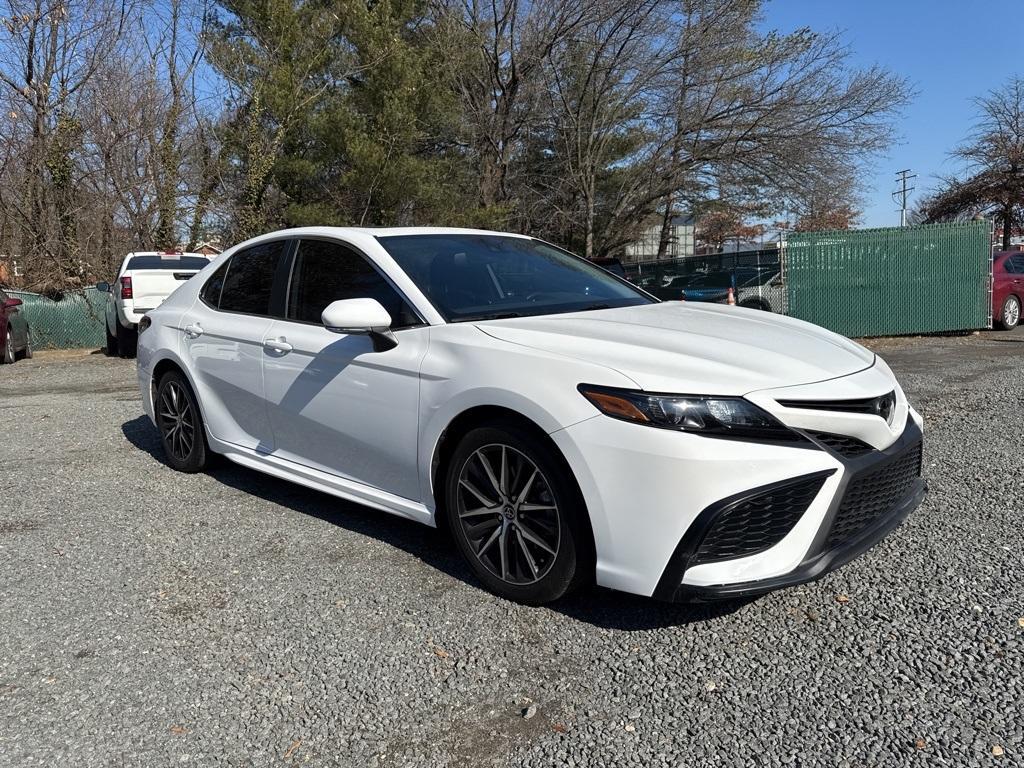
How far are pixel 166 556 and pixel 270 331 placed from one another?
4.05ft

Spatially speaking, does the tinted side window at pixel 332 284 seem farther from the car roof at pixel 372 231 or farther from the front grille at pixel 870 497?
the front grille at pixel 870 497

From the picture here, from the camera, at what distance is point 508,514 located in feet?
10.5

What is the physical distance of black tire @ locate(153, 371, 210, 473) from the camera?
16.9 feet

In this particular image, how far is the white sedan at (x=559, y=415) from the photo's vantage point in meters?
2.74

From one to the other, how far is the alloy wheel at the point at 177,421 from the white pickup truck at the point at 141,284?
25.0ft

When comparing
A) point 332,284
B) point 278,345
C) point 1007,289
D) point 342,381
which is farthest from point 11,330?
point 1007,289

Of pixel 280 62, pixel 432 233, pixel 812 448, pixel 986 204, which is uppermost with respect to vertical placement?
pixel 280 62

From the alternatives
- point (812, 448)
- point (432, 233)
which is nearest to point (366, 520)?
point (432, 233)

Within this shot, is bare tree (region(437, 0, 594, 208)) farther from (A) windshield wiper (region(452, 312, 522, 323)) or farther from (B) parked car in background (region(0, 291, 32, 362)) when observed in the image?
(A) windshield wiper (region(452, 312, 522, 323))

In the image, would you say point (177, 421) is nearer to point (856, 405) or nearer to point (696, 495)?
point (696, 495)

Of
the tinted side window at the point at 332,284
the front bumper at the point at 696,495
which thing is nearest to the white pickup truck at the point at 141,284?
the tinted side window at the point at 332,284

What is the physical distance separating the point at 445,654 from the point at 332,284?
2.02 m

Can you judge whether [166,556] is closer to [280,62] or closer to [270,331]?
[270,331]

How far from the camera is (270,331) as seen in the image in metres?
4.36
